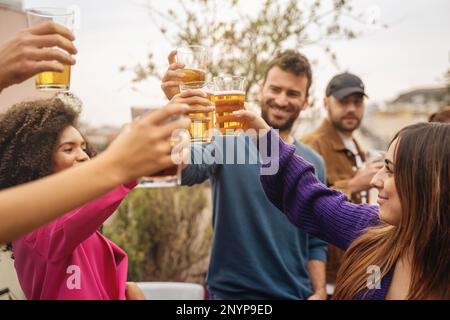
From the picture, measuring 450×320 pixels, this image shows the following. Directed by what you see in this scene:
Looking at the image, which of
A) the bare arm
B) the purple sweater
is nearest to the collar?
the purple sweater

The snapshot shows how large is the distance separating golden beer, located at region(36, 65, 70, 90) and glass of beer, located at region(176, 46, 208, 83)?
1.28 feet

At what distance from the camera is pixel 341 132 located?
385 centimetres

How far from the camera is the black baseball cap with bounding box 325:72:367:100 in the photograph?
3.84m

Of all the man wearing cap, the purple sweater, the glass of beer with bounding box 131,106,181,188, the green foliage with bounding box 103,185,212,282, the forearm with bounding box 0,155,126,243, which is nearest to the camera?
the forearm with bounding box 0,155,126,243

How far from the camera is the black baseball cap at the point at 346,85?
384 cm

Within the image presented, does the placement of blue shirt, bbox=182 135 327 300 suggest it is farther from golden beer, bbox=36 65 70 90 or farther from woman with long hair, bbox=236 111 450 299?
golden beer, bbox=36 65 70 90

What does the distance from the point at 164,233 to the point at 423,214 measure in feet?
12.7

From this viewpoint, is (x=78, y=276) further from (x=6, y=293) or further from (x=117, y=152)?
(x=117, y=152)

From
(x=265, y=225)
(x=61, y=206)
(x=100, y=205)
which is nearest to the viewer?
(x=61, y=206)

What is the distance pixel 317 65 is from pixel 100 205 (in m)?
3.14

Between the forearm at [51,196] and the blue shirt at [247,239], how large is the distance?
1572mm

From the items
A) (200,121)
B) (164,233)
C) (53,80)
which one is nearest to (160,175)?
(200,121)

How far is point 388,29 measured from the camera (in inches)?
146
